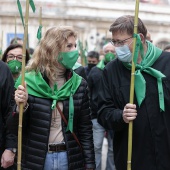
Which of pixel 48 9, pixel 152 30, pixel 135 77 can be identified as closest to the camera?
pixel 135 77

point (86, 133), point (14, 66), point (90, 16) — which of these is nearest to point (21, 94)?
point (86, 133)

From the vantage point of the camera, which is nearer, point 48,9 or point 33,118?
point 33,118

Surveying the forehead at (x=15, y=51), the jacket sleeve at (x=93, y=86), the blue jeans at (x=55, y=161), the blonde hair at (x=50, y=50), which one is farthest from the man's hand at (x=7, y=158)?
the jacket sleeve at (x=93, y=86)

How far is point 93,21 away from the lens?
32000mm

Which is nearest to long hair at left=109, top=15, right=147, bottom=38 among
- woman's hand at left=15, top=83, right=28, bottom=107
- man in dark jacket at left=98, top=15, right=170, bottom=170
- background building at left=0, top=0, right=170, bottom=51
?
man in dark jacket at left=98, top=15, right=170, bottom=170

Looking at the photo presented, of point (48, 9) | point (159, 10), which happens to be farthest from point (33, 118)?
point (159, 10)

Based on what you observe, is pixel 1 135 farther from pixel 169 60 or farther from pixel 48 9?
pixel 48 9

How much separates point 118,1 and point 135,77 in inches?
1252

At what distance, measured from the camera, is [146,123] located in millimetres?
3543

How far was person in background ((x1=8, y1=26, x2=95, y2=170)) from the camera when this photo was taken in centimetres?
354

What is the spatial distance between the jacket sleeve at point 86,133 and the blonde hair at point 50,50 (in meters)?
0.34

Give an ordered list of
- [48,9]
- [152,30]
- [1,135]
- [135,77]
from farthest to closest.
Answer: [152,30]
[48,9]
[1,135]
[135,77]

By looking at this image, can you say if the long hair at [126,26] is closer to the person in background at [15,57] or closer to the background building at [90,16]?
the person in background at [15,57]

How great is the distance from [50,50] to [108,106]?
2.05ft
